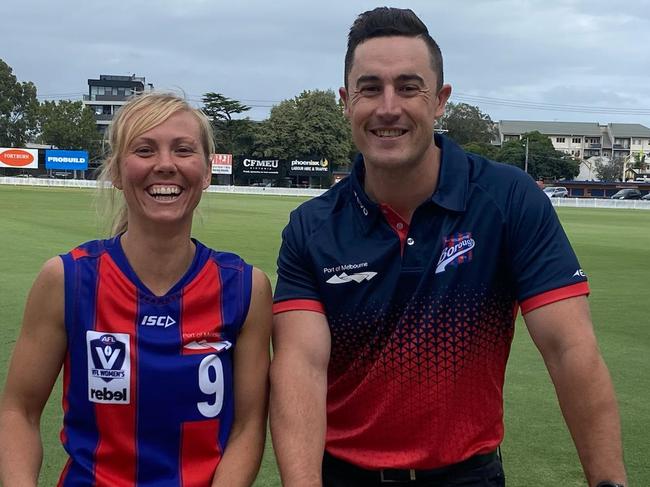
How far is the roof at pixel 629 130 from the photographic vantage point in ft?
470

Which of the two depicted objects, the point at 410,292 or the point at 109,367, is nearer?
the point at 109,367

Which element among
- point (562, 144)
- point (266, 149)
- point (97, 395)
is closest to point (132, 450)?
point (97, 395)

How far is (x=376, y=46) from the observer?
287 cm

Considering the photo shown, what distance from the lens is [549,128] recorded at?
146125mm

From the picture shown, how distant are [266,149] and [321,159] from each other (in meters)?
6.94

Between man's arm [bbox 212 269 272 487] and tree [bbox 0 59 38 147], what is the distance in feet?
305

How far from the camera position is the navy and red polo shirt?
2.84 metres

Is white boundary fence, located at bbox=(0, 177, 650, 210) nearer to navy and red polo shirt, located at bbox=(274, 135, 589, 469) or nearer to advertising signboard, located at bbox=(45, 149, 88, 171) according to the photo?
advertising signboard, located at bbox=(45, 149, 88, 171)

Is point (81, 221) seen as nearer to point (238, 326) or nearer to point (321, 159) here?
point (238, 326)

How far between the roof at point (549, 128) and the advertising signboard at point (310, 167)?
7545 centimetres

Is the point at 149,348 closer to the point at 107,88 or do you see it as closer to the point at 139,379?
the point at 139,379

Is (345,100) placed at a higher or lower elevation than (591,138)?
lower

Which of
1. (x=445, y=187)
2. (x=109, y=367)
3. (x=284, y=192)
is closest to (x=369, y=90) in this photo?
(x=445, y=187)

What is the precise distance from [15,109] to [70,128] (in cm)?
1127
